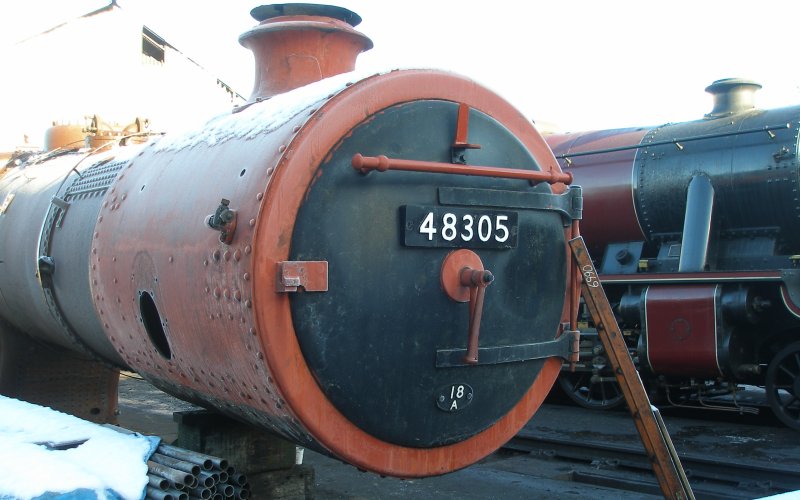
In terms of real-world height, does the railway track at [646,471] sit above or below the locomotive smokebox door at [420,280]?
below

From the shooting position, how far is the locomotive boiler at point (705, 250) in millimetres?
7969

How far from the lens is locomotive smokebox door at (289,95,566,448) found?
112 inches

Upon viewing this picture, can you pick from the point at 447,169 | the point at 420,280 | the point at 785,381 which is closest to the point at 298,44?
the point at 447,169

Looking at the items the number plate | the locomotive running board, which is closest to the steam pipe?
the locomotive running board

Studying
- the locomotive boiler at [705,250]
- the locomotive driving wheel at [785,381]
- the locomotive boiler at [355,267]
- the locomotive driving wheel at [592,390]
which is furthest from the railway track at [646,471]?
the locomotive boiler at [355,267]

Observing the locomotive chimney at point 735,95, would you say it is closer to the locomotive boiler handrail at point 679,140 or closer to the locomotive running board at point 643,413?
the locomotive boiler handrail at point 679,140

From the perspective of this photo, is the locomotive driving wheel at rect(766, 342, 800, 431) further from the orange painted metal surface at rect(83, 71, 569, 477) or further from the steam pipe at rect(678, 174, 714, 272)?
the orange painted metal surface at rect(83, 71, 569, 477)

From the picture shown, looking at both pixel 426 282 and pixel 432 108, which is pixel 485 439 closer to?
pixel 426 282

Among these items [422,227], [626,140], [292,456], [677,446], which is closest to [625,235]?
[626,140]

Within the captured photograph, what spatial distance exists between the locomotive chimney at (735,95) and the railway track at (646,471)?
13.1 feet

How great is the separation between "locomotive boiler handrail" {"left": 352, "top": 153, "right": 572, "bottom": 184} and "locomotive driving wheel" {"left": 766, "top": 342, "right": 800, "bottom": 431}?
18.2ft

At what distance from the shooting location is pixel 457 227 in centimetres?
312

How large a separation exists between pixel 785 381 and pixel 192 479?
22.8 feet

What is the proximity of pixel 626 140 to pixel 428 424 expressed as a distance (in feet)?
23.7
